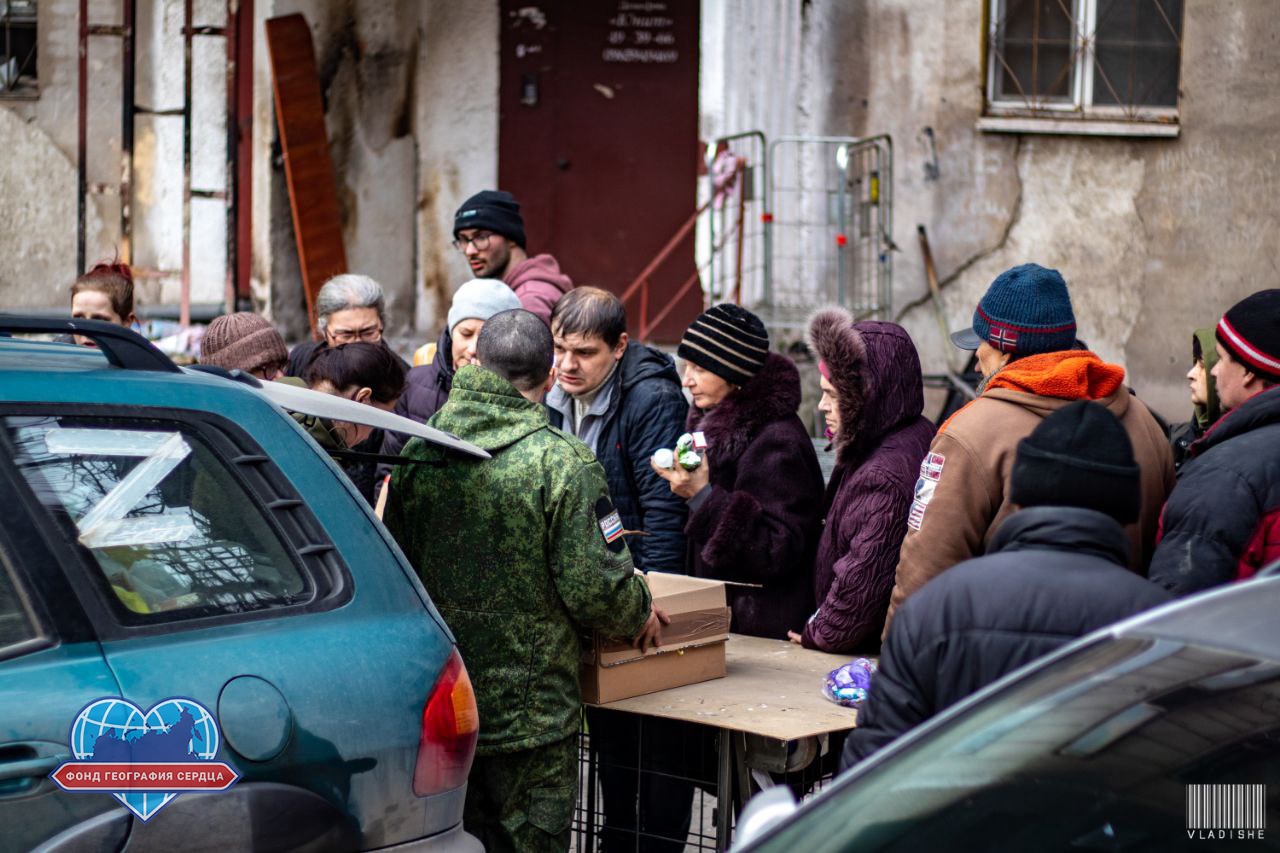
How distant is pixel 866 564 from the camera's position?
3887 mm

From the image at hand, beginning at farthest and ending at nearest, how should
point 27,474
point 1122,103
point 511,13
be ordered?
point 511,13, point 1122,103, point 27,474

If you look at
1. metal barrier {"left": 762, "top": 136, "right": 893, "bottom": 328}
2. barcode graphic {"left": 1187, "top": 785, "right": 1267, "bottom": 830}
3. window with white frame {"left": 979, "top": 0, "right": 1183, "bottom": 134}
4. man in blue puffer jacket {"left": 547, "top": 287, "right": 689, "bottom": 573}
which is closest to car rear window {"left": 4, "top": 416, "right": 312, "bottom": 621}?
barcode graphic {"left": 1187, "top": 785, "right": 1267, "bottom": 830}

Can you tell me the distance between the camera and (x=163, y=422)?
2723mm

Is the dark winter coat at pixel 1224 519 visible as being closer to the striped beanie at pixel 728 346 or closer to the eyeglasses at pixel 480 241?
the striped beanie at pixel 728 346

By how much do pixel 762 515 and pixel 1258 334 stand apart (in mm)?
1419

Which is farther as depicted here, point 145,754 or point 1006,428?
point 1006,428

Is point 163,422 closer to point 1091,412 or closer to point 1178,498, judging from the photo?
point 1091,412

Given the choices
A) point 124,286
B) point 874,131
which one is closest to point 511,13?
point 874,131

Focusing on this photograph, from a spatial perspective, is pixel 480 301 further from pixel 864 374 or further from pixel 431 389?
pixel 864 374

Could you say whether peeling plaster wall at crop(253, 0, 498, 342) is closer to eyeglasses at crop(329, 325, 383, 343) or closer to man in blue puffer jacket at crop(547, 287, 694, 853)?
eyeglasses at crop(329, 325, 383, 343)

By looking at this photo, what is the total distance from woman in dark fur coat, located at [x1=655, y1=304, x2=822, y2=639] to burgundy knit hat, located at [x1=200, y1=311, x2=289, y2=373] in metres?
1.30

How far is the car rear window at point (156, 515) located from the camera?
2.56 meters

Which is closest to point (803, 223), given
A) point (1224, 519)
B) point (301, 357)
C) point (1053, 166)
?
point (1053, 166)

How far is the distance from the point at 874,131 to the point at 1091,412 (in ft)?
24.0
